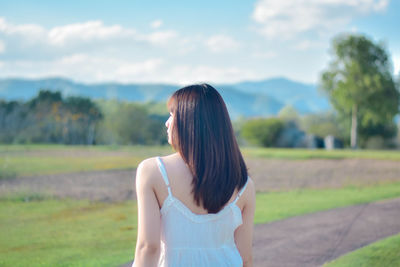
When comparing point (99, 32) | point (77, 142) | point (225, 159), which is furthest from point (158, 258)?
point (77, 142)

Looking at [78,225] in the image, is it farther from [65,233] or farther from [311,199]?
[311,199]

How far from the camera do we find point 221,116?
1.85 m

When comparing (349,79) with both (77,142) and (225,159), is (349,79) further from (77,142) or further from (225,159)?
(225,159)

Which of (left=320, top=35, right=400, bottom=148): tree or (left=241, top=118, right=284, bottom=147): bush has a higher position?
(left=320, top=35, right=400, bottom=148): tree

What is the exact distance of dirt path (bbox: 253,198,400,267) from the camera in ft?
16.7

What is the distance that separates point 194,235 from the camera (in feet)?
6.10

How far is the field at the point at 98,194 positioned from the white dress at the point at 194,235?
3.18 meters

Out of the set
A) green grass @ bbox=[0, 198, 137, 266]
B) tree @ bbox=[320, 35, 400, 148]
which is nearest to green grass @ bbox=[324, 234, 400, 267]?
green grass @ bbox=[0, 198, 137, 266]

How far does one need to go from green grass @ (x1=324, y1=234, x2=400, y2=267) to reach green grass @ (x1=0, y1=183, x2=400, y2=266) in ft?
7.09

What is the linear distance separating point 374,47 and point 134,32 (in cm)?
1924

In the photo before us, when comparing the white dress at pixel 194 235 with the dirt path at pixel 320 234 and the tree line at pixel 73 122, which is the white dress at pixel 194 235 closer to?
the dirt path at pixel 320 234

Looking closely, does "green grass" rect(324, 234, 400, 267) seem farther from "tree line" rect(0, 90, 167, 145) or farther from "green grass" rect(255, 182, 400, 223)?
"tree line" rect(0, 90, 167, 145)

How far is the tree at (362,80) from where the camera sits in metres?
26.0

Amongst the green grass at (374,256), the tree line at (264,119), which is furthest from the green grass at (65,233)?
the tree line at (264,119)
